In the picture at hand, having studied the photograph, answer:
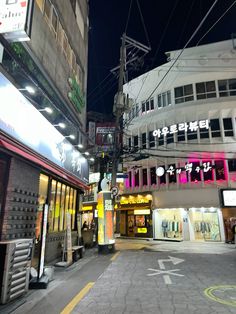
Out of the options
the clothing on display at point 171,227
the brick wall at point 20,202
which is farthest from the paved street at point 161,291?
the clothing on display at point 171,227

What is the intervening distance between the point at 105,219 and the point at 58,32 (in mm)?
9945

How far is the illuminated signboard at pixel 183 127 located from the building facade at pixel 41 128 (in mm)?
12097

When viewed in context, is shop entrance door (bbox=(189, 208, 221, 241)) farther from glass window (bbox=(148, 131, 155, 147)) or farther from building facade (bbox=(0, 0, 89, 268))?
building facade (bbox=(0, 0, 89, 268))

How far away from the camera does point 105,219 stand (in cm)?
1489

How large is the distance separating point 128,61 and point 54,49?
8.86m

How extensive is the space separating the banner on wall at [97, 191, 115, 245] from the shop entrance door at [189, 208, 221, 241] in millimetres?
11978

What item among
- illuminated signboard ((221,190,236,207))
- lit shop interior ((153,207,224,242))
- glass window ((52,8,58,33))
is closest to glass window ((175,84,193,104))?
illuminated signboard ((221,190,236,207))

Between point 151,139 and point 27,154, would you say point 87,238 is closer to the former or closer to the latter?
point 27,154

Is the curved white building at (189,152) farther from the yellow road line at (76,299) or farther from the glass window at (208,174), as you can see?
the yellow road line at (76,299)

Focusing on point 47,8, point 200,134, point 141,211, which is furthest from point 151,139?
point 47,8

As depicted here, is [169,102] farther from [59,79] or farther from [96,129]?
[59,79]

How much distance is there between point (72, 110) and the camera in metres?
13.6

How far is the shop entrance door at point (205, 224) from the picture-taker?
23594mm

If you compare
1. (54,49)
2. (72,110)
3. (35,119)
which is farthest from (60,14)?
(35,119)
